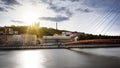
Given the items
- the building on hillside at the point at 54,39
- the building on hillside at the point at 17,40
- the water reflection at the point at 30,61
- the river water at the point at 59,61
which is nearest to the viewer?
the river water at the point at 59,61

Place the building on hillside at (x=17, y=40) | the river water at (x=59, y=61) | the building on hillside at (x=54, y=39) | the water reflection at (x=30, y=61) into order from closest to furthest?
the river water at (x=59, y=61) < the water reflection at (x=30, y=61) < the building on hillside at (x=17, y=40) < the building on hillside at (x=54, y=39)

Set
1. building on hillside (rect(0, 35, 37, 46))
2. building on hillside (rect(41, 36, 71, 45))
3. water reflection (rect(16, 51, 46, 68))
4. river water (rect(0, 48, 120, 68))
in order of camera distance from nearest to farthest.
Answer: river water (rect(0, 48, 120, 68)), water reflection (rect(16, 51, 46, 68)), building on hillside (rect(0, 35, 37, 46)), building on hillside (rect(41, 36, 71, 45))

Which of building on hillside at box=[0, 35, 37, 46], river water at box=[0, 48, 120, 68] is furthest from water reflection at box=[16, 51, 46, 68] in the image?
building on hillside at box=[0, 35, 37, 46]

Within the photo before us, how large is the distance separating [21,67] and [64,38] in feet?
293

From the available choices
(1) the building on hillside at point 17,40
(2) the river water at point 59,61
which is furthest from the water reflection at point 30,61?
(1) the building on hillside at point 17,40

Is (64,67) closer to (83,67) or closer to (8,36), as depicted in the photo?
(83,67)

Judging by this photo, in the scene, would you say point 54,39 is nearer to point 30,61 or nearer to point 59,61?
point 30,61

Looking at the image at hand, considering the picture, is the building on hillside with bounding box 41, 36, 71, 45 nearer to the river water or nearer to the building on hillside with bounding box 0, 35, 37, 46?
the building on hillside with bounding box 0, 35, 37, 46

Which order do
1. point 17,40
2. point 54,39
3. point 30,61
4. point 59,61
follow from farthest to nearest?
1. point 54,39
2. point 17,40
3. point 30,61
4. point 59,61

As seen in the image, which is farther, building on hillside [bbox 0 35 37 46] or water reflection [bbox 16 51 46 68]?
building on hillside [bbox 0 35 37 46]

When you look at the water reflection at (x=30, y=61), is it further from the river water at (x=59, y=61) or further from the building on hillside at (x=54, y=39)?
the building on hillside at (x=54, y=39)

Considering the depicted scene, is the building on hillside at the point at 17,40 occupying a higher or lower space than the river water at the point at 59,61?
higher

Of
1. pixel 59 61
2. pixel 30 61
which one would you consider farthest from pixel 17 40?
pixel 59 61

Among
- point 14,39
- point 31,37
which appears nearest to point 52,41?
point 31,37
